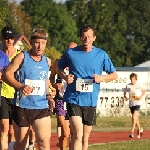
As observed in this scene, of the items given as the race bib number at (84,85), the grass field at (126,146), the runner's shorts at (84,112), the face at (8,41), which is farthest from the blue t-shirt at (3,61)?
the grass field at (126,146)

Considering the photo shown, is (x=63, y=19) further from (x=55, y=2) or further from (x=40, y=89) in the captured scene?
(x=40, y=89)

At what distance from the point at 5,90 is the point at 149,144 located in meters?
5.65

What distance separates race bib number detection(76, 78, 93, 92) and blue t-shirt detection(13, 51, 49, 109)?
1.09 meters

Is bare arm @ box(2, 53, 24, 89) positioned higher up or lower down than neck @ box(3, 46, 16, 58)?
lower down

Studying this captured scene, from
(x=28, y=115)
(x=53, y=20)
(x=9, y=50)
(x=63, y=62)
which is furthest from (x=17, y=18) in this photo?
(x=28, y=115)

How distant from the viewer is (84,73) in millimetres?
11195

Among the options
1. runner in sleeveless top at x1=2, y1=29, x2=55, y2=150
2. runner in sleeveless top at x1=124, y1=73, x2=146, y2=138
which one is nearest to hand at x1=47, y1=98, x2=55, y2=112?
runner in sleeveless top at x1=2, y1=29, x2=55, y2=150

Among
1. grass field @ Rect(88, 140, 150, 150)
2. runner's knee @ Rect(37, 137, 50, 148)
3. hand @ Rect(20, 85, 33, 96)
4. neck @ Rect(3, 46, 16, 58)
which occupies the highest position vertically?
neck @ Rect(3, 46, 16, 58)

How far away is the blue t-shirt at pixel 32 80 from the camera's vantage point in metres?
10.1

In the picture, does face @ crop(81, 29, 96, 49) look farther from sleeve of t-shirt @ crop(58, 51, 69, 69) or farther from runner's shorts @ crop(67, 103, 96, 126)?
runner's shorts @ crop(67, 103, 96, 126)

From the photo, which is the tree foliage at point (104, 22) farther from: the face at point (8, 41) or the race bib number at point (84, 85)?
the race bib number at point (84, 85)

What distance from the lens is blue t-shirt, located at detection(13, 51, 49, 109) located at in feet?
33.0

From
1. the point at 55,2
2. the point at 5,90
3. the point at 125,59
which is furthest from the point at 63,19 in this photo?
the point at 5,90

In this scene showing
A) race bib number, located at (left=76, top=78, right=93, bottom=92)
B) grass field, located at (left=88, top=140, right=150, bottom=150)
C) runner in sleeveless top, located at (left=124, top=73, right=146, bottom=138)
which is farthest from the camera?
runner in sleeveless top, located at (left=124, top=73, right=146, bottom=138)
